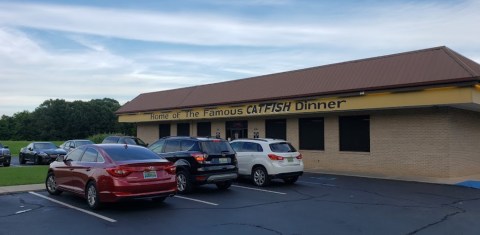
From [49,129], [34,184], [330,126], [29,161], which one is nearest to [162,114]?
[29,161]

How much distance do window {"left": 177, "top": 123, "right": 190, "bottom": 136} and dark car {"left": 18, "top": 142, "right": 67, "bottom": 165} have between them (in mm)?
8839

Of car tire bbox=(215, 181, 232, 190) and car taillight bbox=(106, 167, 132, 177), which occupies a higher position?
car taillight bbox=(106, 167, 132, 177)

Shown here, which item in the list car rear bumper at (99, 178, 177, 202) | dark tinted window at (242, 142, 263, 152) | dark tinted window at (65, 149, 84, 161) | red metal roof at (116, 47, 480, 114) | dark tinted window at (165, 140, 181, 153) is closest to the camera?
car rear bumper at (99, 178, 177, 202)

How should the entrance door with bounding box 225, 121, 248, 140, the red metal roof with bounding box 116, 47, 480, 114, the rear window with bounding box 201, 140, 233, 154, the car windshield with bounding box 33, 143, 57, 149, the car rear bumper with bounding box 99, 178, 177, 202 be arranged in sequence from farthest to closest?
the entrance door with bounding box 225, 121, 248, 140 → the car windshield with bounding box 33, 143, 57, 149 → the red metal roof with bounding box 116, 47, 480, 114 → the rear window with bounding box 201, 140, 233, 154 → the car rear bumper with bounding box 99, 178, 177, 202

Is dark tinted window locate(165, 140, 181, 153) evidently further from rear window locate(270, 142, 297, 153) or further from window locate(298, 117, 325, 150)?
window locate(298, 117, 325, 150)

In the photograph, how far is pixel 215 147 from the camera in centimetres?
1321

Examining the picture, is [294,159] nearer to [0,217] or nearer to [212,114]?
[0,217]

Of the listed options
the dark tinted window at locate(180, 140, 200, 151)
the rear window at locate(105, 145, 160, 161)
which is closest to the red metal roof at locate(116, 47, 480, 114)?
the dark tinted window at locate(180, 140, 200, 151)

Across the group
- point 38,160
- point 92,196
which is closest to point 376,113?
point 92,196

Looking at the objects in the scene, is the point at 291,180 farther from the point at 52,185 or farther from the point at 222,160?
the point at 52,185

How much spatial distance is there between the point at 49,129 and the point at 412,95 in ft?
265

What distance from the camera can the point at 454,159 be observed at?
1820 cm

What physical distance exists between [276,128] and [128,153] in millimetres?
15327

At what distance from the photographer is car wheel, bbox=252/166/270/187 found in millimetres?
14797
